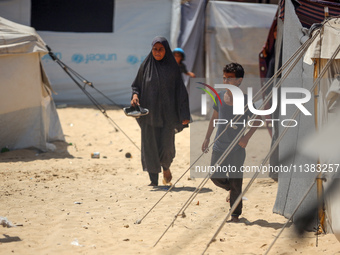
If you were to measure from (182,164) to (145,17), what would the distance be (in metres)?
5.53

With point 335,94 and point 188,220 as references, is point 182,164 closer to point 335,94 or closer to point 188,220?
point 188,220

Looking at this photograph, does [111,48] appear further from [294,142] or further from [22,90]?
[294,142]

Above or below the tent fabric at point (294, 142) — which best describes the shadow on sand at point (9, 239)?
below

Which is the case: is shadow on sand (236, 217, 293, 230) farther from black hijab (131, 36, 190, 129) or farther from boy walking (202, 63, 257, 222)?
black hijab (131, 36, 190, 129)

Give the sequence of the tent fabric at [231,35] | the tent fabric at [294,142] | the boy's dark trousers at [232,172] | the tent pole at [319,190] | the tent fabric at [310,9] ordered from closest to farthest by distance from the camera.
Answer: the tent pole at [319,190] → the tent fabric at [294,142] → the boy's dark trousers at [232,172] → the tent fabric at [310,9] → the tent fabric at [231,35]

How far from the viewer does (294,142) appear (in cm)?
467

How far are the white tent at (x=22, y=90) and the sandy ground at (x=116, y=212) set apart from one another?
30 centimetres

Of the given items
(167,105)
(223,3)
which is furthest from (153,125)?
(223,3)

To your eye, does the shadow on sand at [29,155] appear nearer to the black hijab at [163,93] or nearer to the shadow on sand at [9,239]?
the black hijab at [163,93]

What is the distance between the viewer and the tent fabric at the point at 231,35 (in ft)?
→ 36.8

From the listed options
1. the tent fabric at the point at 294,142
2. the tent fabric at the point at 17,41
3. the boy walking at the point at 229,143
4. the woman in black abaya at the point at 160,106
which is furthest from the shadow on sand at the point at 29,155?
the tent fabric at the point at 294,142

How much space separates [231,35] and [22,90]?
197 inches

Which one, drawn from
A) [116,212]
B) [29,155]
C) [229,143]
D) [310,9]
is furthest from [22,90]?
[310,9]

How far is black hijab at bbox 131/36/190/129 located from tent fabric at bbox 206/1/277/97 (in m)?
5.27
